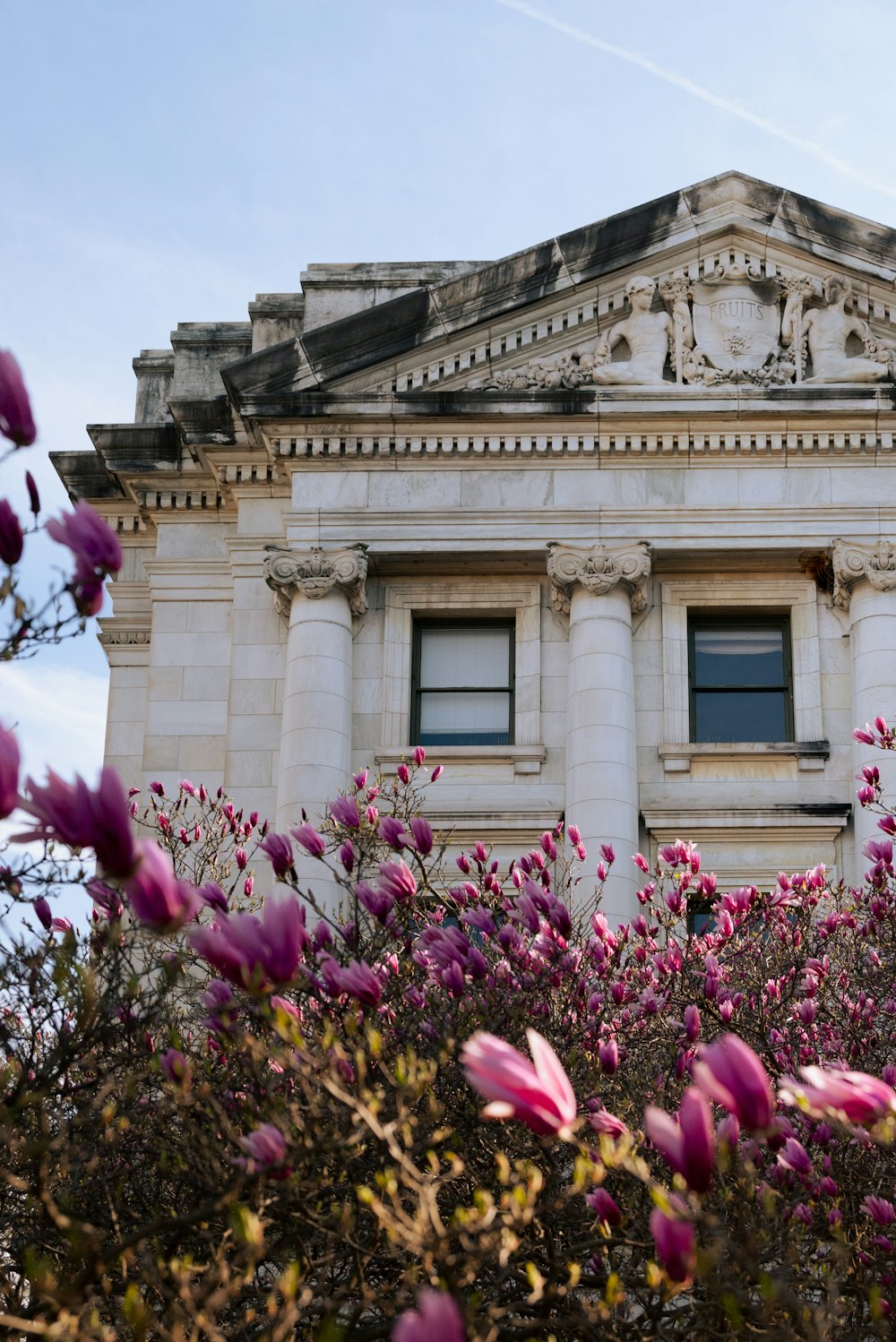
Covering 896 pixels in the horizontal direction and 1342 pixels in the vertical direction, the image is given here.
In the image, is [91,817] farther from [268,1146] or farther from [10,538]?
[10,538]

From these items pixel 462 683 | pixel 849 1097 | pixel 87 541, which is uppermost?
pixel 462 683

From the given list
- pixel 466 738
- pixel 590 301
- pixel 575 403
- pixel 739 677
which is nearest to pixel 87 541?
pixel 466 738

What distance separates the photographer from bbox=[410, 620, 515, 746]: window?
842 inches

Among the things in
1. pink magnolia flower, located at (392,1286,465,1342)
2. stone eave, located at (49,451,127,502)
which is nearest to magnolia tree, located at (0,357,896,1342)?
pink magnolia flower, located at (392,1286,465,1342)

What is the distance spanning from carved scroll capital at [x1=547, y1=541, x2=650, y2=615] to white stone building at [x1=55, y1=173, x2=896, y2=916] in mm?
39

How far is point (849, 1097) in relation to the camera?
5.22 m

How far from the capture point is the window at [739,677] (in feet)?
69.3

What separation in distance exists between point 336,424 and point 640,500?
3641mm

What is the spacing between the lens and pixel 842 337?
21688mm

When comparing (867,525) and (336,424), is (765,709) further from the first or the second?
(336,424)

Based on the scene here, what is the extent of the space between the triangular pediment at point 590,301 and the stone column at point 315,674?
6.50 ft

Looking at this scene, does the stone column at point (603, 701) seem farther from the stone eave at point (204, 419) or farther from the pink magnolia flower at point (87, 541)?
the pink magnolia flower at point (87, 541)

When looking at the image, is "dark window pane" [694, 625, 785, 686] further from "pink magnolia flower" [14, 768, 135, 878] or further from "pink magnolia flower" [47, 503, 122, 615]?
"pink magnolia flower" [14, 768, 135, 878]

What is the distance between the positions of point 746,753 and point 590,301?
5755 mm
